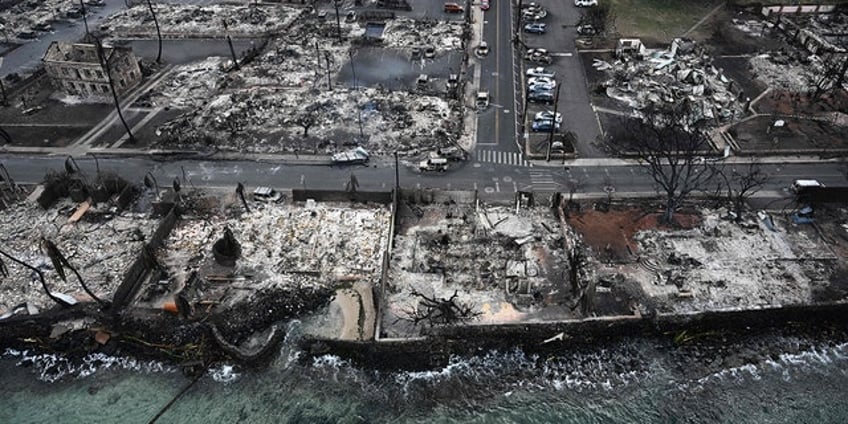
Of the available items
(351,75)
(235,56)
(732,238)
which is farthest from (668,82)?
(235,56)

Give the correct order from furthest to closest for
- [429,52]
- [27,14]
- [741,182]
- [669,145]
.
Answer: [27,14]
[429,52]
[669,145]
[741,182]

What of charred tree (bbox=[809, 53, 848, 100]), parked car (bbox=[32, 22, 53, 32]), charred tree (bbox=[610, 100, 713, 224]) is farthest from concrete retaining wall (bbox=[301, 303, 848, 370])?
parked car (bbox=[32, 22, 53, 32])

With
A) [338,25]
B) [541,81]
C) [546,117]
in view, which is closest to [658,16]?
[541,81]

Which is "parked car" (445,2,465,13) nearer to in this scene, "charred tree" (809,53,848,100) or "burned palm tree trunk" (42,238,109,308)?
"charred tree" (809,53,848,100)

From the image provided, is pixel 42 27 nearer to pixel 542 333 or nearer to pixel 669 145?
pixel 542 333

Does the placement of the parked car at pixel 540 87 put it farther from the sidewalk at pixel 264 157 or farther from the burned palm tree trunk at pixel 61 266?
the burned palm tree trunk at pixel 61 266

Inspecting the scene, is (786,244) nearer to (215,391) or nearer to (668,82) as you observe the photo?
(668,82)

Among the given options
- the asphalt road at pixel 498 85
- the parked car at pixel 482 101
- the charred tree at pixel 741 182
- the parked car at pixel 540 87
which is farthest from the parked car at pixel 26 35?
the charred tree at pixel 741 182

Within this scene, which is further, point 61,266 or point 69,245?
point 69,245
